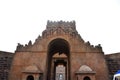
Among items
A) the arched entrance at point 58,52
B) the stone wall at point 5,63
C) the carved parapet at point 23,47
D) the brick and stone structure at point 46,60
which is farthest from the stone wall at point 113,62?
the stone wall at point 5,63

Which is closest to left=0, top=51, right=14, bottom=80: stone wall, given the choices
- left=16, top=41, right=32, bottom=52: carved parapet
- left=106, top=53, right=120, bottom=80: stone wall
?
left=16, top=41, right=32, bottom=52: carved parapet

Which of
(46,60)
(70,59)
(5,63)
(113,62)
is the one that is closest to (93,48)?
(113,62)

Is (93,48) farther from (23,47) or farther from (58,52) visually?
(23,47)

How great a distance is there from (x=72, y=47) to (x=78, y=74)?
3.46 metres

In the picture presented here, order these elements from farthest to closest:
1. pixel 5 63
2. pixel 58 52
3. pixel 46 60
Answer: pixel 58 52 < pixel 5 63 < pixel 46 60

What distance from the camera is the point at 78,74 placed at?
18438mm

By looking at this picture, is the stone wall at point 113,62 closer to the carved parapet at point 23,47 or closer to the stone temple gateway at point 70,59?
the stone temple gateway at point 70,59

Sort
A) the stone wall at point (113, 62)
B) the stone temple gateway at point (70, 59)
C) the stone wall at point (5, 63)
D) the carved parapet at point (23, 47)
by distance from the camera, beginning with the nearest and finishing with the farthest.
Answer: the stone temple gateway at point (70, 59)
the stone wall at point (5, 63)
the stone wall at point (113, 62)
the carved parapet at point (23, 47)

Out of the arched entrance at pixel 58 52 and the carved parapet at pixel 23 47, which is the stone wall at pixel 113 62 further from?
the carved parapet at pixel 23 47

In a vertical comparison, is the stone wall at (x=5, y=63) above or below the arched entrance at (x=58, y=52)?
below

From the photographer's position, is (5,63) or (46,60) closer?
(46,60)

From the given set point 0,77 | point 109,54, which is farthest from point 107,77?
point 0,77

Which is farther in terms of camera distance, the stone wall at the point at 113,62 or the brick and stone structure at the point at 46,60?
the stone wall at the point at 113,62

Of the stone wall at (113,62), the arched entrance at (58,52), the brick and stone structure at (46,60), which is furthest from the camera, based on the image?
the arched entrance at (58,52)
